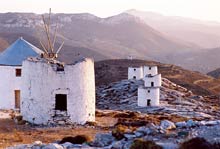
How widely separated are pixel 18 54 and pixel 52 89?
8523 mm

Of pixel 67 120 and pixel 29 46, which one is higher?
pixel 29 46

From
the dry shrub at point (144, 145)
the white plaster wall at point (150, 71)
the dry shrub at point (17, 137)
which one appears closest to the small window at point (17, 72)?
the dry shrub at point (17, 137)

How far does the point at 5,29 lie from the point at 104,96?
11221 centimetres

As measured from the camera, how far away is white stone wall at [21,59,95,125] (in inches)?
877

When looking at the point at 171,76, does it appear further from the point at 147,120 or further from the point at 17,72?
the point at 147,120

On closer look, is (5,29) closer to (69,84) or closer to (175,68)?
(175,68)

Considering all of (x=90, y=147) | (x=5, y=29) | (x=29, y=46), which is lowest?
(x=90, y=147)

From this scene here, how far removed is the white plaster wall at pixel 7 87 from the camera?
29812 millimetres

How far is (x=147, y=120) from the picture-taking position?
24.0 meters

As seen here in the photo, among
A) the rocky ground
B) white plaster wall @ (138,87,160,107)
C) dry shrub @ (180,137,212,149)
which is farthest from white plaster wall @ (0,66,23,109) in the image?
dry shrub @ (180,137,212,149)

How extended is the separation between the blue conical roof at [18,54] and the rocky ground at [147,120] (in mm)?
5706

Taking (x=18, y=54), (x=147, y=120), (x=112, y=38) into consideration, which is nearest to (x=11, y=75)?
(x=18, y=54)

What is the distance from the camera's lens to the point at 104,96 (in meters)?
46.1

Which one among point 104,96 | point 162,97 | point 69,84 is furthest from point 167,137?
point 104,96
